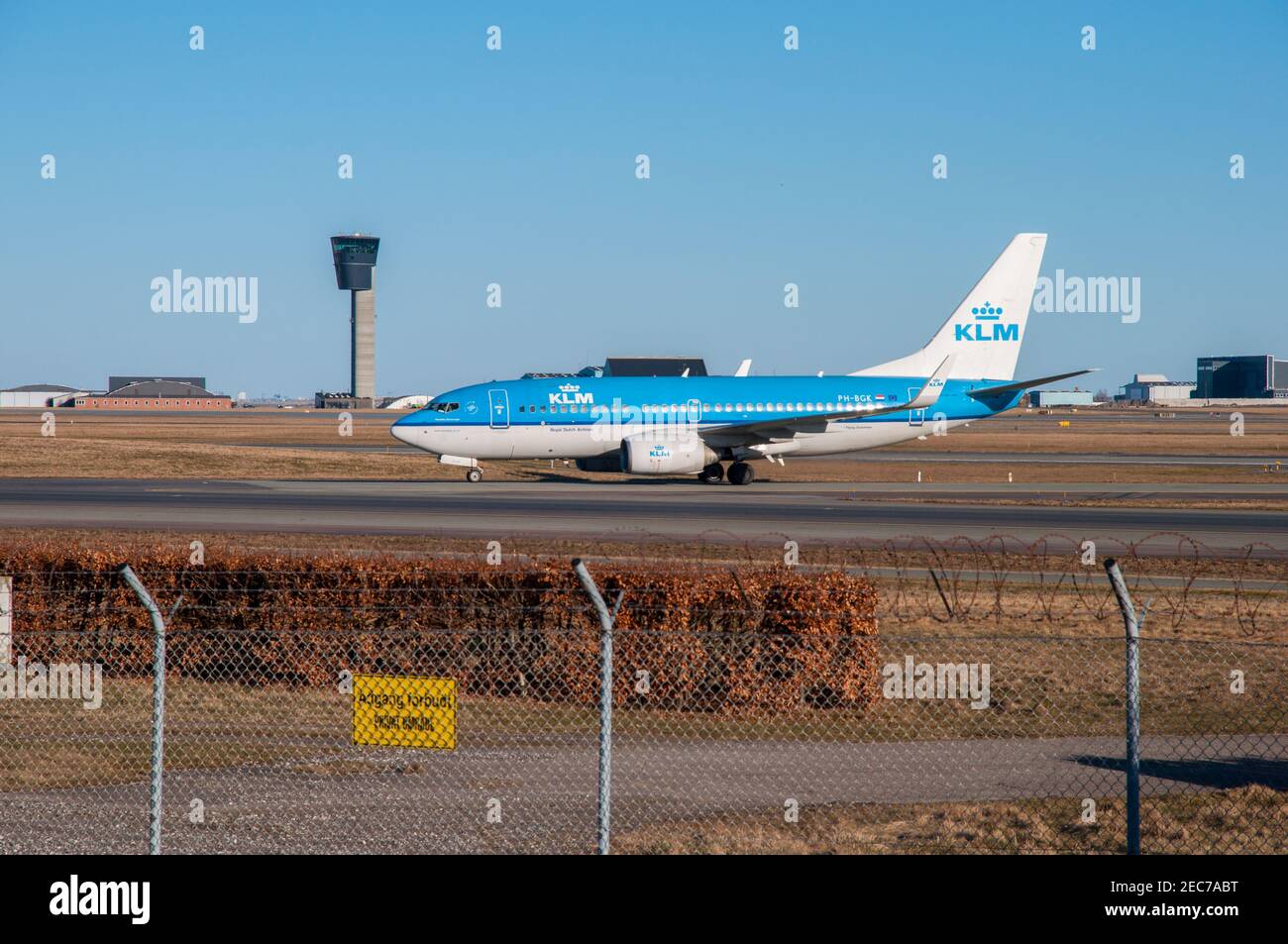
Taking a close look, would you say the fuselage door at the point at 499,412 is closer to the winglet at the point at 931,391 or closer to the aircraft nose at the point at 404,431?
the aircraft nose at the point at 404,431

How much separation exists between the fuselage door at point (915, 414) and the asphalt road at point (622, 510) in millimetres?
3400

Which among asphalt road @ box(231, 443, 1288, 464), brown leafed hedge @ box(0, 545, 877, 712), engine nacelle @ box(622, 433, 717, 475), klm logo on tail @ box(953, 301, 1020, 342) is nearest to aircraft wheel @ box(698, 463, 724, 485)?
engine nacelle @ box(622, 433, 717, 475)

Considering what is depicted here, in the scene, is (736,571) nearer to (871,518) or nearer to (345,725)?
(345,725)

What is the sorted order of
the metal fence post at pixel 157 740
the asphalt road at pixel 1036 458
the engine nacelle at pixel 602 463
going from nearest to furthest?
the metal fence post at pixel 157 740
the engine nacelle at pixel 602 463
the asphalt road at pixel 1036 458

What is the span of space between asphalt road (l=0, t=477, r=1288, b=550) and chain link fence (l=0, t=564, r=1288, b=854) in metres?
14.8

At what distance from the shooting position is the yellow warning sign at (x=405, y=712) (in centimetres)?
957

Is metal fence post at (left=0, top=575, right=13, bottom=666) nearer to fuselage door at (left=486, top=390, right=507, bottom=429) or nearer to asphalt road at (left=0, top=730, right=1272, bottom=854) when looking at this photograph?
asphalt road at (left=0, top=730, right=1272, bottom=854)

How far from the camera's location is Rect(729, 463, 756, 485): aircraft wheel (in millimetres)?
50219

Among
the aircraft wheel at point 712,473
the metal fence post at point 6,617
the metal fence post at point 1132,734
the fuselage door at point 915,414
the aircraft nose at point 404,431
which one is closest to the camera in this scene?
the metal fence post at point 1132,734

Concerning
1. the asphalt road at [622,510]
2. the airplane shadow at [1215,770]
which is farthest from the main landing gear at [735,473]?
the airplane shadow at [1215,770]

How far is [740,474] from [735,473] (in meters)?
0.19

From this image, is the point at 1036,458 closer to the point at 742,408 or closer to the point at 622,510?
the point at 742,408

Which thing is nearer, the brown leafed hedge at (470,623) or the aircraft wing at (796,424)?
the brown leafed hedge at (470,623)
